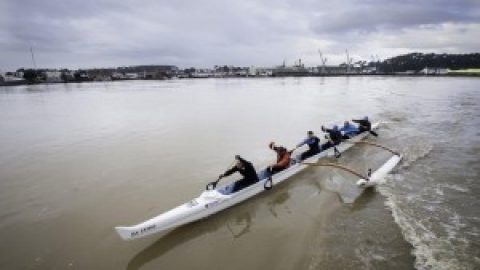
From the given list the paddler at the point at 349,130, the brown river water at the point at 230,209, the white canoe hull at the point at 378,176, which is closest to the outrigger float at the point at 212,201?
the white canoe hull at the point at 378,176

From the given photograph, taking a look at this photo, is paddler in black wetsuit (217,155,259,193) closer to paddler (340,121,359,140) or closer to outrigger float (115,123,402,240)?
outrigger float (115,123,402,240)

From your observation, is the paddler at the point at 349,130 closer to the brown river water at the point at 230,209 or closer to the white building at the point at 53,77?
the brown river water at the point at 230,209

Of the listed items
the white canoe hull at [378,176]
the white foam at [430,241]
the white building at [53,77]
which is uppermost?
the white building at [53,77]

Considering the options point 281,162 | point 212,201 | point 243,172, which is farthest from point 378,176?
point 212,201

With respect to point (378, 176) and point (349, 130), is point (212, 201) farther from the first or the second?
point (349, 130)

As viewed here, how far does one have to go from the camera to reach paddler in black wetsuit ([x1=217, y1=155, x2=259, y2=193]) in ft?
36.5

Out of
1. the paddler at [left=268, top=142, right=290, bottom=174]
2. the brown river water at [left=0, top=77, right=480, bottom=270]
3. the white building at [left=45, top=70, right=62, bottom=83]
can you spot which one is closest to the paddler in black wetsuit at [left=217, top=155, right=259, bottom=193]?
the brown river water at [left=0, top=77, right=480, bottom=270]

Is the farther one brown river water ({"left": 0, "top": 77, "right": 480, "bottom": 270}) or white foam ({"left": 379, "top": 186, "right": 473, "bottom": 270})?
brown river water ({"left": 0, "top": 77, "right": 480, "bottom": 270})

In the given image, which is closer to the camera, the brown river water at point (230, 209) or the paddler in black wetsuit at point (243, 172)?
the brown river water at point (230, 209)

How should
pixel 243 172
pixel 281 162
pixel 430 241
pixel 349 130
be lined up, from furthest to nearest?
pixel 349 130, pixel 281 162, pixel 243 172, pixel 430 241

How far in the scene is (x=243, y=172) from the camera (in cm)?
1125

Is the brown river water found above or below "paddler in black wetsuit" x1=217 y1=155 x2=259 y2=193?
below

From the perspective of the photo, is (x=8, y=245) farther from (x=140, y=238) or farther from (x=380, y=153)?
(x=380, y=153)

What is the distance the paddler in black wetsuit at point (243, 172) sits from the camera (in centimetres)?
1113
